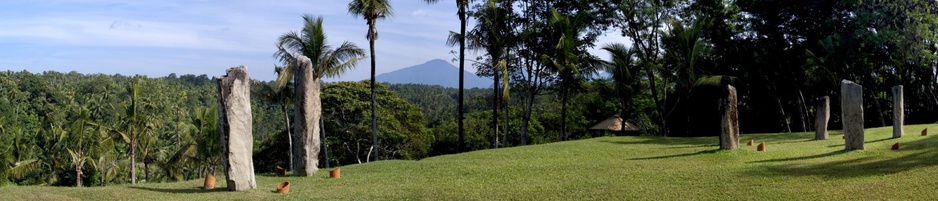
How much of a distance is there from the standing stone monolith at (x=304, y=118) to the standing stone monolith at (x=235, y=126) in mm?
2765

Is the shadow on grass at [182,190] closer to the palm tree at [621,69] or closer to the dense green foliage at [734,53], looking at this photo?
the dense green foliage at [734,53]

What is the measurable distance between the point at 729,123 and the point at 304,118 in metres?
→ 9.86

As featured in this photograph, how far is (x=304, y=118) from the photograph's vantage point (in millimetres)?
15383

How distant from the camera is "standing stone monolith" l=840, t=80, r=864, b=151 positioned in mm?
14861

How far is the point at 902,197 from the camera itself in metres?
9.26

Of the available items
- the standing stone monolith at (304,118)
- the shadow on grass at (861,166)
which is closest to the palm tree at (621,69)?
the shadow on grass at (861,166)

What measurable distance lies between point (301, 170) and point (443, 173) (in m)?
3.19

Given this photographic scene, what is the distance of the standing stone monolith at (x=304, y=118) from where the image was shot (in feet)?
49.8

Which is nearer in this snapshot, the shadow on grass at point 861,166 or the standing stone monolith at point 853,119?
the shadow on grass at point 861,166

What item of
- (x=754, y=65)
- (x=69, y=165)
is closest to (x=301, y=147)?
(x=754, y=65)

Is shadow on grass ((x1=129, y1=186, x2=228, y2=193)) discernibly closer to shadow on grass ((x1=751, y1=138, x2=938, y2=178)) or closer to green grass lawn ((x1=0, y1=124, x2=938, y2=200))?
green grass lawn ((x1=0, y1=124, x2=938, y2=200))

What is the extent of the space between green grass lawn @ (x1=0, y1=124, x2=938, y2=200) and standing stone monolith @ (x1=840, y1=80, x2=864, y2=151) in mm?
324

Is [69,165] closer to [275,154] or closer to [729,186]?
[275,154]

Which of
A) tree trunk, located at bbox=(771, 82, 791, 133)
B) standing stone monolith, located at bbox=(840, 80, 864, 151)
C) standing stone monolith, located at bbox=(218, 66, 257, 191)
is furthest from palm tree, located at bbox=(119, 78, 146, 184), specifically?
tree trunk, located at bbox=(771, 82, 791, 133)
